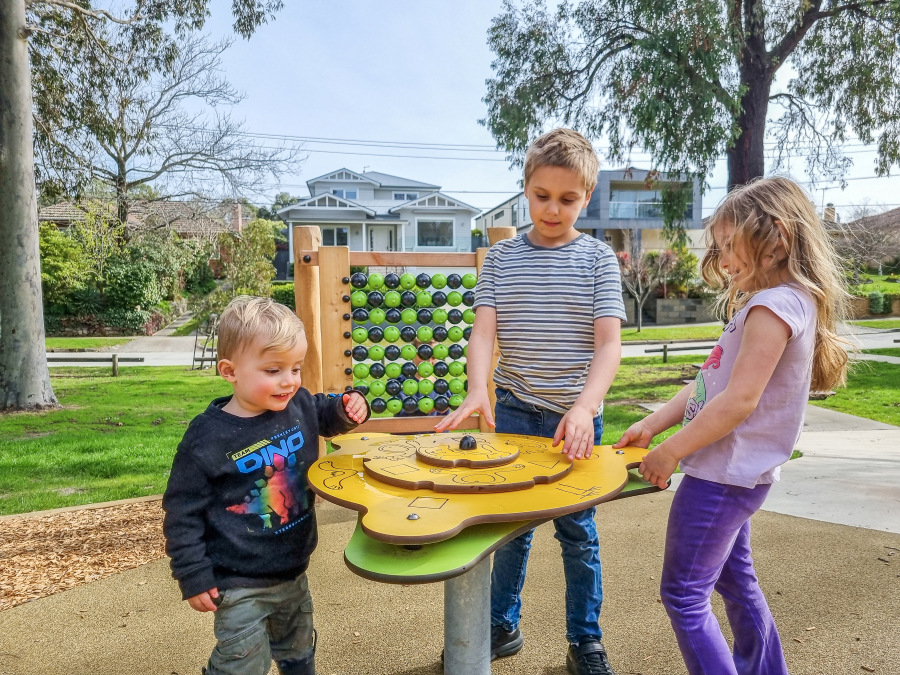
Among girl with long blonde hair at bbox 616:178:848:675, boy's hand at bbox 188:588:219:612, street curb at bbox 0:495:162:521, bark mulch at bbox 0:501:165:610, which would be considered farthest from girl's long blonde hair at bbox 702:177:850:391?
street curb at bbox 0:495:162:521

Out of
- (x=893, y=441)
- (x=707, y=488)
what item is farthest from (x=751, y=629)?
(x=893, y=441)

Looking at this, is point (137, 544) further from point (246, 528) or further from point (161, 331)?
point (161, 331)

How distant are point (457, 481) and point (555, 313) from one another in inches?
31.8

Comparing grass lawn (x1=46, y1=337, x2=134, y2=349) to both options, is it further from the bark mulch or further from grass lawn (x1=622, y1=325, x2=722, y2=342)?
grass lawn (x1=622, y1=325, x2=722, y2=342)

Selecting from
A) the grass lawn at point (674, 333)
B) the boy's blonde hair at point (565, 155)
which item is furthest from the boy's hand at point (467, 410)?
the grass lawn at point (674, 333)

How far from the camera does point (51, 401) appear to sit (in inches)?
328

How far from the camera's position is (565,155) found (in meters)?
1.96

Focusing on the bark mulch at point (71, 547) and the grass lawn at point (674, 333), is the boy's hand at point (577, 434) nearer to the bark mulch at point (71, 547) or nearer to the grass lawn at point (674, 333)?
the bark mulch at point (71, 547)

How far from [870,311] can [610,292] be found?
32.1 metres

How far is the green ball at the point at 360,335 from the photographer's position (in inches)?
163

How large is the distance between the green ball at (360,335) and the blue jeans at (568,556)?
203 cm

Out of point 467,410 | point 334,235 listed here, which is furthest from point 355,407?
point 334,235

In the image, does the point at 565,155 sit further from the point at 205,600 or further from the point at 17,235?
the point at 17,235

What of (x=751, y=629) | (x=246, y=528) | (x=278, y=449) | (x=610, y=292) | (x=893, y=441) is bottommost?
(x=893, y=441)
